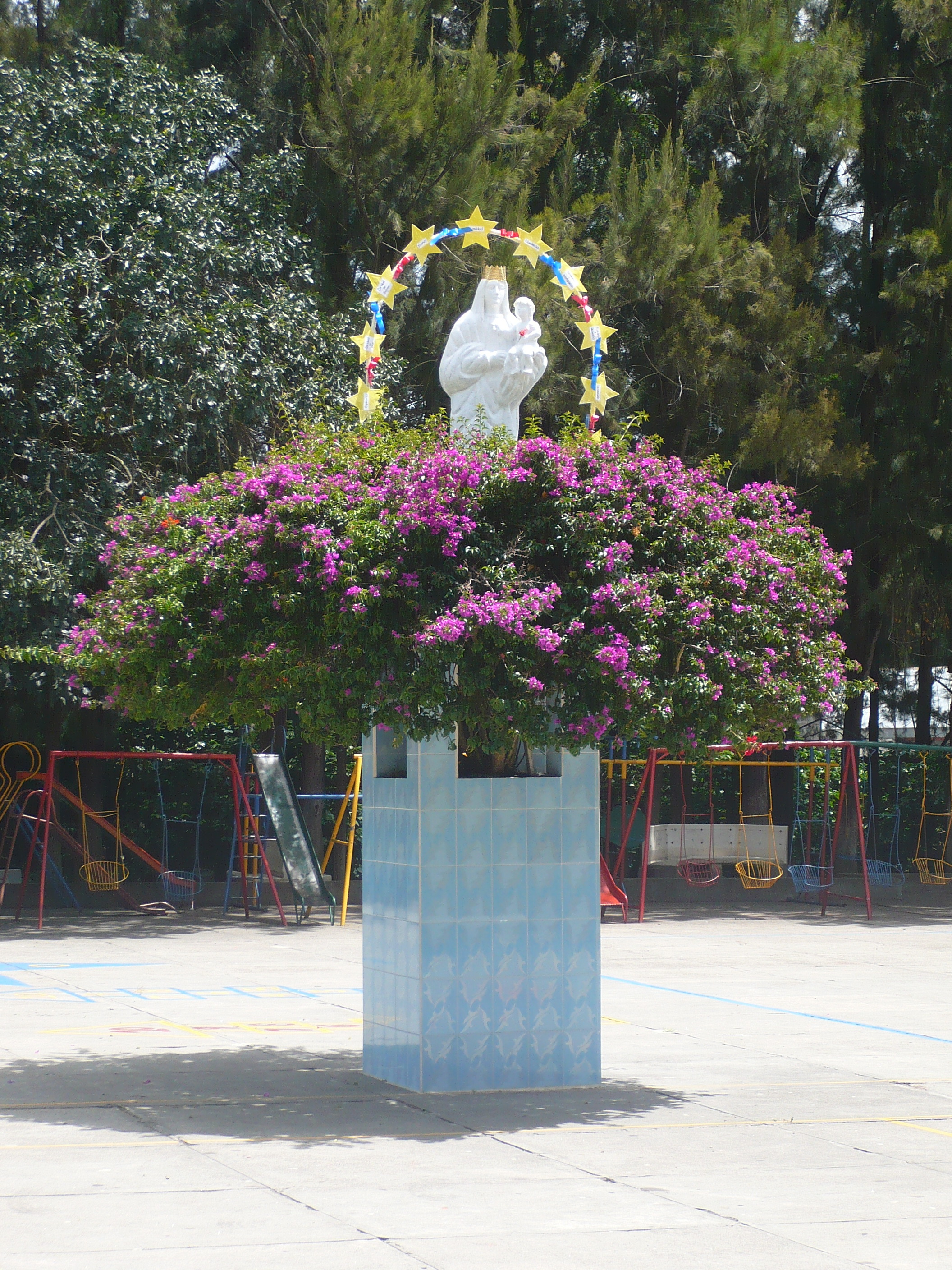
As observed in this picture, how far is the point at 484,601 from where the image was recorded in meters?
7.35

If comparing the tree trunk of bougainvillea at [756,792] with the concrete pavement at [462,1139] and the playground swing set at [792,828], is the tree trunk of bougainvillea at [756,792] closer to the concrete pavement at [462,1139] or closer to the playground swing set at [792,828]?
the playground swing set at [792,828]

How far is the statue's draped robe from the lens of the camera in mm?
10320

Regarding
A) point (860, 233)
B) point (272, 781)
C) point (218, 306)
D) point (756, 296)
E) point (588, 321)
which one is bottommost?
point (272, 781)

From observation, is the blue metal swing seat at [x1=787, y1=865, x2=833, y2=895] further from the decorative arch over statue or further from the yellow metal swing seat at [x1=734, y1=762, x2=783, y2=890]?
the decorative arch over statue

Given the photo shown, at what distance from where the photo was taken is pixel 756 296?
20906 mm

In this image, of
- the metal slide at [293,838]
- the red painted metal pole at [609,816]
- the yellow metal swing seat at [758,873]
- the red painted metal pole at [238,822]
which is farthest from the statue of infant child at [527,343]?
the yellow metal swing seat at [758,873]

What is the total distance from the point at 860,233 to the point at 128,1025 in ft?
58.7

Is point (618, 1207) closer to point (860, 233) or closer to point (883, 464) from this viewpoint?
point (883, 464)

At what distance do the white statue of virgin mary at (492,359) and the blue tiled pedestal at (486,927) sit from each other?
3.00 m

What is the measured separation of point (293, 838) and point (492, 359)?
10.1m

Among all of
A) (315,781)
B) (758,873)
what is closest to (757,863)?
(758,873)

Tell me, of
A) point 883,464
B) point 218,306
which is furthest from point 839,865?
point 218,306

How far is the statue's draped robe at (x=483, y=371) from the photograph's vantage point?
10.3 meters

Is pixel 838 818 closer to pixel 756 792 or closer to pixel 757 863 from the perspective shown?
pixel 757 863
